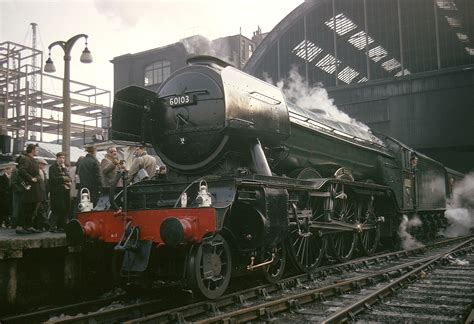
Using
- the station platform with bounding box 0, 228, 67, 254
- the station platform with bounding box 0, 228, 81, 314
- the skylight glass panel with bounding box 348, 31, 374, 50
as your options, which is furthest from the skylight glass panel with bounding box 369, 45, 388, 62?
the station platform with bounding box 0, 228, 67, 254

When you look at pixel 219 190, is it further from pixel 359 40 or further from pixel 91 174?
pixel 359 40

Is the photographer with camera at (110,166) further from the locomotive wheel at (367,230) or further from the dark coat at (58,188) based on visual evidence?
the locomotive wheel at (367,230)

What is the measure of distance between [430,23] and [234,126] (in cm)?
1543

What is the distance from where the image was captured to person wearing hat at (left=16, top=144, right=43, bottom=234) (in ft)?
20.4

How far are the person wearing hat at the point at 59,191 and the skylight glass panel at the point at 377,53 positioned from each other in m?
15.4

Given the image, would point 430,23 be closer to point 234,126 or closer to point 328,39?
point 328,39

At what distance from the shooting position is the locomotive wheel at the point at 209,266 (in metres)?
4.48

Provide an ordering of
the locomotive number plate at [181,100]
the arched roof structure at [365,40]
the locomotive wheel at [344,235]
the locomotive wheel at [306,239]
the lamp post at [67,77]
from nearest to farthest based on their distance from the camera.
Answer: the locomotive number plate at [181,100] → the locomotive wheel at [306,239] → the locomotive wheel at [344,235] → the lamp post at [67,77] → the arched roof structure at [365,40]

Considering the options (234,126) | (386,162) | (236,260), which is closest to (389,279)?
(236,260)

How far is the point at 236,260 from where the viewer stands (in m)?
5.44

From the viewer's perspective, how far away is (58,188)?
6.79 metres

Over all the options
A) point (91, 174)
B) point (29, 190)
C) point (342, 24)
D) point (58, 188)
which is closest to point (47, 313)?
point (29, 190)

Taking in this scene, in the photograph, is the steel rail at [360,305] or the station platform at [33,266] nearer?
the steel rail at [360,305]

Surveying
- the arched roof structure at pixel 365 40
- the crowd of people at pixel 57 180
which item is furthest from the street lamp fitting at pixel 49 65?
the arched roof structure at pixel 365 40
